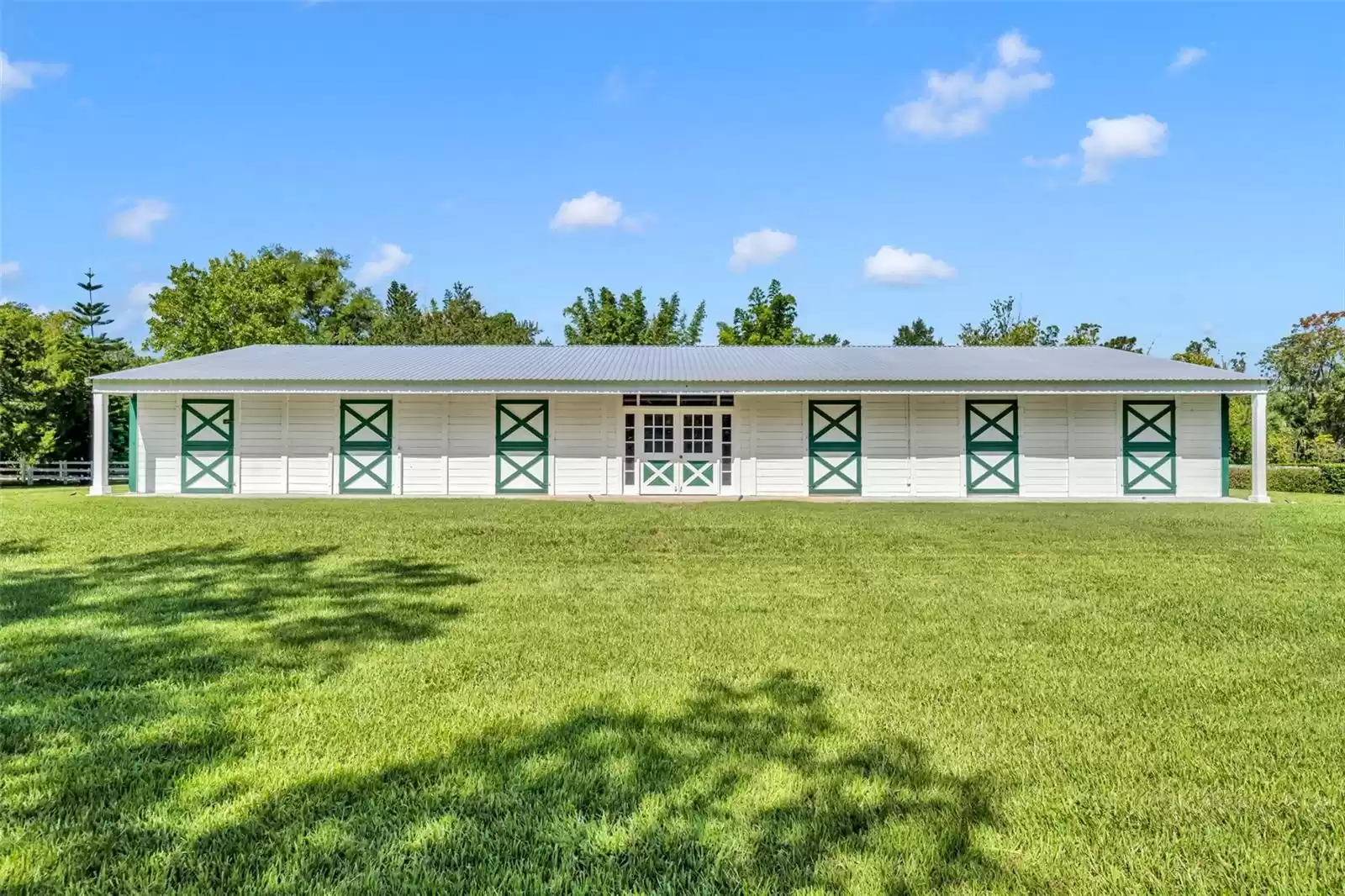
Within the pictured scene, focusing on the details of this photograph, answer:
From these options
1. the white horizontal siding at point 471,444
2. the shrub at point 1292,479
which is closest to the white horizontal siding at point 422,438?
the white horizontal siding at point 471,444

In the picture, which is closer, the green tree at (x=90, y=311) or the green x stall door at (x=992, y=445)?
the green x stall door at (x=992, y=445)

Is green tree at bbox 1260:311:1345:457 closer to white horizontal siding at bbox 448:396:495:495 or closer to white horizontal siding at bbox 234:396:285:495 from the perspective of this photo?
white horizontal siding at bbox 448:396:495:495

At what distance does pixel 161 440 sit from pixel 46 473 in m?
7.64

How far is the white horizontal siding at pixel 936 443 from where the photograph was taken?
52.2 ft

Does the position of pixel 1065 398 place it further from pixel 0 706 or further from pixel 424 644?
pixel 0 706

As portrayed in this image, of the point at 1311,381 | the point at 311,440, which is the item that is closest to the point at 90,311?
the point at 311,440

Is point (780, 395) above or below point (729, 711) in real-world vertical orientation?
above

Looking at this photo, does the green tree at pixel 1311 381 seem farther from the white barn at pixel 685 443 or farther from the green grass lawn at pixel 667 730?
the green grass lawn at pixel 667 730

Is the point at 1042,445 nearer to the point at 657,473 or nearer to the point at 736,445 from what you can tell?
the point at 736,445

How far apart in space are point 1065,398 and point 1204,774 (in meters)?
14.8

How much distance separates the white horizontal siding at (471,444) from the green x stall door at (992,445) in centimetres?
984

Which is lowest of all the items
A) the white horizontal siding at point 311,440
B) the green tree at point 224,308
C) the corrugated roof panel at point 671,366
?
the white horizontal siding at point 311,440

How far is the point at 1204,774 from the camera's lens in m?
2.75

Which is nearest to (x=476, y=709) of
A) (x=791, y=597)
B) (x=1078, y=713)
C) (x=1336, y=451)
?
(x=1078, y=713)
